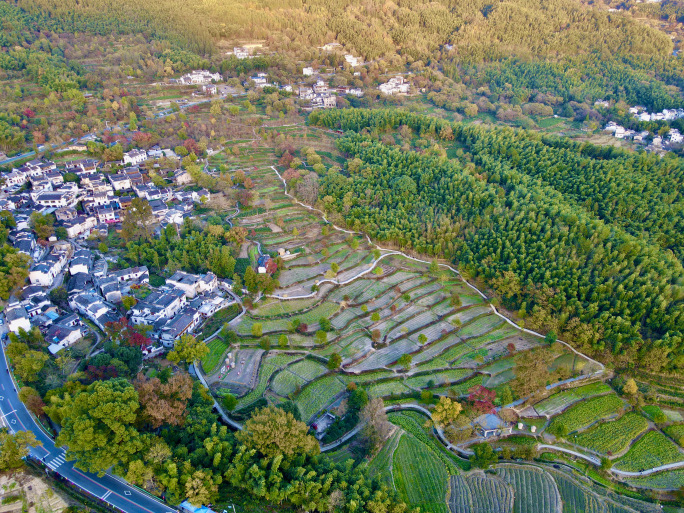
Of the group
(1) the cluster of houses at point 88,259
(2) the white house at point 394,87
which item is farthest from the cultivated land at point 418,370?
(2) the white house at point 394,87

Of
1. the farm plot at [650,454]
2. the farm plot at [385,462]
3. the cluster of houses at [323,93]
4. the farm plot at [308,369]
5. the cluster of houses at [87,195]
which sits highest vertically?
the cluster of houses at [323,93]

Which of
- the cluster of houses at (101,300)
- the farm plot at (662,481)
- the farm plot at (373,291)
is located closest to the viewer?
the farm plot at (662,481)

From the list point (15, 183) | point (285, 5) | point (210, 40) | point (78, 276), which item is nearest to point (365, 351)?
point (78, 276)

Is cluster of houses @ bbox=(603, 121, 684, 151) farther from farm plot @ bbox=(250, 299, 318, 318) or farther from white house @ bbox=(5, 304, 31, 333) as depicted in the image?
white house @ bbox=(5, 304, 31, 333)

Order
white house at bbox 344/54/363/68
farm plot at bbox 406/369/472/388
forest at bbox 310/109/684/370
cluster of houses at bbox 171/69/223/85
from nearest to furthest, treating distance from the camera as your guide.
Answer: farm plot at bbox 406/369/472/388
forest at bbox 310/109/684/370
cluster of houses at bbox 171/69/223/85
white house at bbox 344/54/363/68

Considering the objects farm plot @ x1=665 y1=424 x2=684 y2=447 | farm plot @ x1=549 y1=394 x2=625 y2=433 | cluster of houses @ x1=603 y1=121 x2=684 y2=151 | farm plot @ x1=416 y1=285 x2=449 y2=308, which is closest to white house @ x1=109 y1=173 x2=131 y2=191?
farm plot @ x1=416 y1=285 x2=449 y2=308

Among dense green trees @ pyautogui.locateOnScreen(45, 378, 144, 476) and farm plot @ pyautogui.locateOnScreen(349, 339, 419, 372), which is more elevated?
dense green trees @ pyautogui.locateOnScreen(45, 378, 144, 476)

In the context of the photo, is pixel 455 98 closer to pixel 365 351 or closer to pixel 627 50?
pixel 627 50

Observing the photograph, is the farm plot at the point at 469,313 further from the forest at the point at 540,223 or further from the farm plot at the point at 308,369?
the farm plot at the point at 308,369
